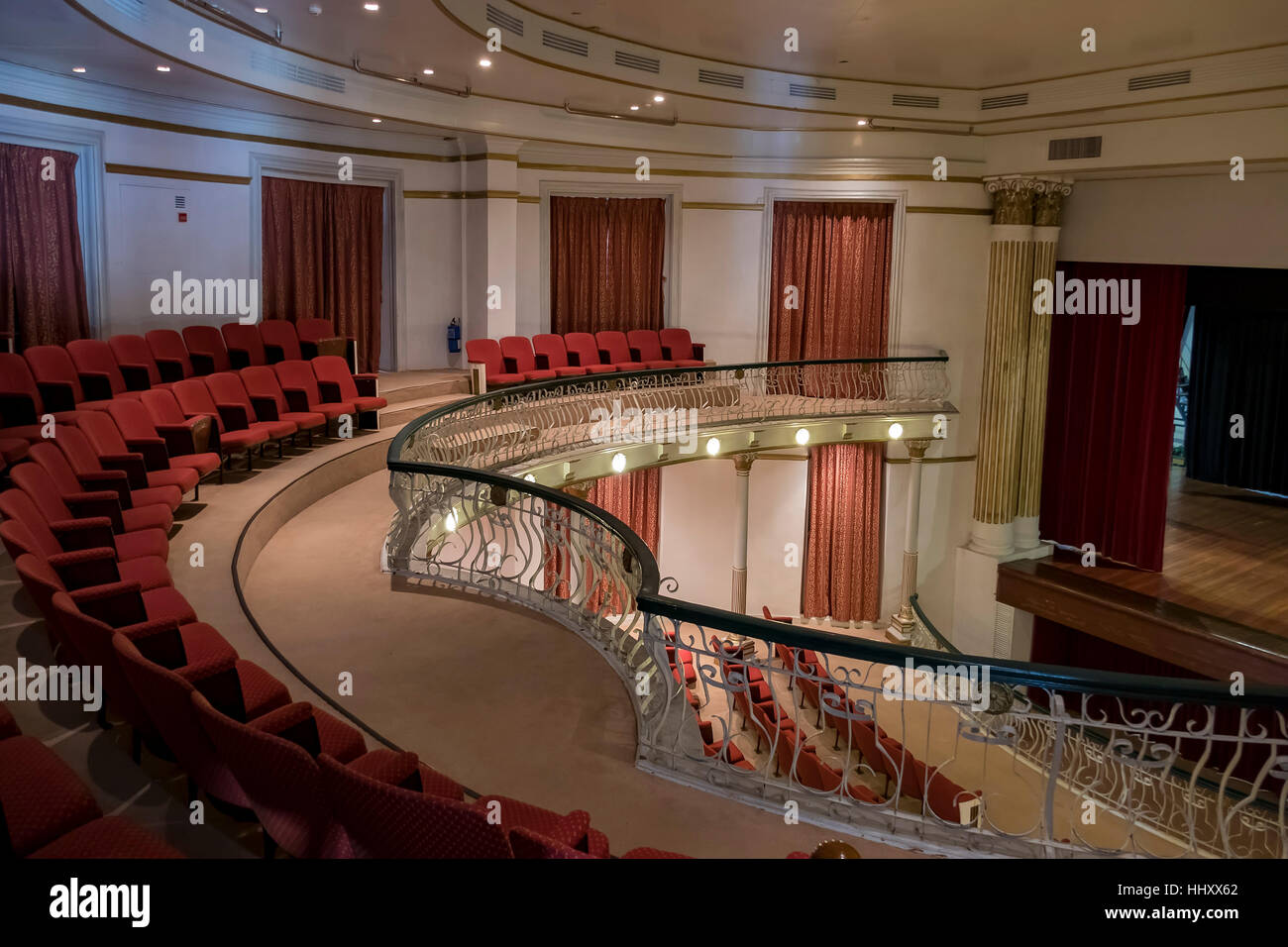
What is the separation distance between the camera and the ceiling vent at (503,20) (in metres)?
8.75

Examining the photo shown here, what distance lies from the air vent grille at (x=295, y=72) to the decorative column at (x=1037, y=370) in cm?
869

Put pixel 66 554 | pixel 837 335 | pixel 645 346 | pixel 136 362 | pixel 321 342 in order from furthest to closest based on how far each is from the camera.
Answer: pixel 837 335 → pixel 645 346 → pixel 321 342 → pixel 136 362 → pixel 66 554

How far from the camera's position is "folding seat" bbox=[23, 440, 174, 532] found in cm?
595

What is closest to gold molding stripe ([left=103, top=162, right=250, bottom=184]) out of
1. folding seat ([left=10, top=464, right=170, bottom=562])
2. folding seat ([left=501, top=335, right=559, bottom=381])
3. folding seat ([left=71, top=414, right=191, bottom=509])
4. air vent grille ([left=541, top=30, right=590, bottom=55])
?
folding seat ([left=501, top=335, right=559, bottom=381])

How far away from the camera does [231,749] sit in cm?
322

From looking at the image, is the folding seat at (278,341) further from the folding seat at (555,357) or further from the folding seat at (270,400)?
the folding seat at (555,357)

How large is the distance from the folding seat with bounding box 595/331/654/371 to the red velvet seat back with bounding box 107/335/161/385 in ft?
19.3

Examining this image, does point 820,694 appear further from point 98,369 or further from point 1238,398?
point 1238,398

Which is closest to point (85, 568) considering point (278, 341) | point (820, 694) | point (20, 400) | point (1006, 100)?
point (20, 400)

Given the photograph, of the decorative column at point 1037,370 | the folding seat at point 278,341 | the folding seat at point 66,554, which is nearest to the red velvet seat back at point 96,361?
the folding seat at point 278,341

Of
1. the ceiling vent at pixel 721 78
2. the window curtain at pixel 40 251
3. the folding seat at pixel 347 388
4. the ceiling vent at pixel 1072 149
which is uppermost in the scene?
the ceiling vent at pixel 721 78

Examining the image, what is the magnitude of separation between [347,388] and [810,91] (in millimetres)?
6543
